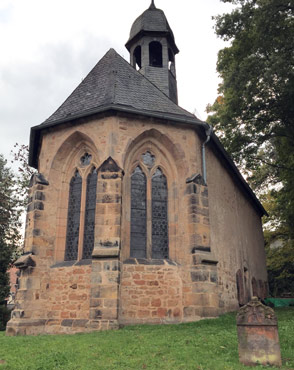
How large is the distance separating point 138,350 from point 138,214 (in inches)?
192

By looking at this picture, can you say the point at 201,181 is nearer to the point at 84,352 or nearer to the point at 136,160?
the point at 136,160

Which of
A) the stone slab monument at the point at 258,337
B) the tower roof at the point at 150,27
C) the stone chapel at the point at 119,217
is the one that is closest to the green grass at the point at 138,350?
the stone slab monument at the point at 258,337

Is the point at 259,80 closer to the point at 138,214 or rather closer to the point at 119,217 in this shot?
the point at 138,214

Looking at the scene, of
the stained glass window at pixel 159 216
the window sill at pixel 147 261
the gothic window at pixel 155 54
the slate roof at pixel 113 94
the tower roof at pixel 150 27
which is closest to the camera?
the window sill at pixel 147 261

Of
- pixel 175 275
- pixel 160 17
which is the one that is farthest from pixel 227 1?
pixel 175 275

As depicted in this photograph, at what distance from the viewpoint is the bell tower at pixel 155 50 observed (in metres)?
15.8

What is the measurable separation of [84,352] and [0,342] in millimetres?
2605

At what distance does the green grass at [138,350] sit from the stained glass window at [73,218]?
310cm

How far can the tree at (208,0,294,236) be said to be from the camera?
38.7ft

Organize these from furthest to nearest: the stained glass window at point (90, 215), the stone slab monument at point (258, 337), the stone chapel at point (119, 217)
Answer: the stained glass window at point (90, 215)
the stone chapel at point (119, 217)
the stone slab monument at point (258, 337)

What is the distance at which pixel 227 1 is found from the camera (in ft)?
43.0

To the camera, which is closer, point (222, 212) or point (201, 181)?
point (201, 181)

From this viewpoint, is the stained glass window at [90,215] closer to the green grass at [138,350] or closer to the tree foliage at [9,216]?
the green grass at [138,350]

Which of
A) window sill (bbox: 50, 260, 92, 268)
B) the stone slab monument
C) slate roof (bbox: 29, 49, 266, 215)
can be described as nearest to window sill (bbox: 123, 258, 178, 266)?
window sill (bbox: 50, 260, 92, 268)
